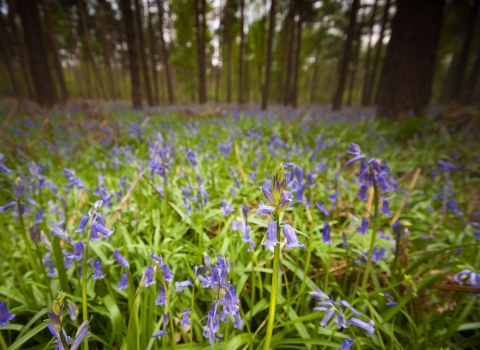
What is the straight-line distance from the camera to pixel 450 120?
6473 mm

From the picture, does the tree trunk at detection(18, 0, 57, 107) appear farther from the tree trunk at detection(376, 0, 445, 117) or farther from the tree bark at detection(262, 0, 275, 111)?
the tree trunk at detection(376, 0, 445, 117)

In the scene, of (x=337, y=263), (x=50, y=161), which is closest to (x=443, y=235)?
(x=337, y=263)

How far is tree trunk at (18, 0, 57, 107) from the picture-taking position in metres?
8.96

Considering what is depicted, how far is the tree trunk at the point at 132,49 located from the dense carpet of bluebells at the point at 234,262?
293 inches

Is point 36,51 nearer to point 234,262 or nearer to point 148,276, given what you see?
point 234,262

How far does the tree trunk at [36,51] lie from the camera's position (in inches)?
353

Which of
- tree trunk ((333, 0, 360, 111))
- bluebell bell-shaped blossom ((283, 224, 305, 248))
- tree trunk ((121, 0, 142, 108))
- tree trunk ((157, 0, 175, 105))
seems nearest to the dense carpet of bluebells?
bluebell bell-shaped blossom ((283, 224, 305, 248))

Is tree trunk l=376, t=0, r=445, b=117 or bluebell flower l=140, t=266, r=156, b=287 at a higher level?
tree trunk l=376, t=0, r=445, b=117

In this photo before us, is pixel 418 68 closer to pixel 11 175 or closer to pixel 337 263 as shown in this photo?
pixel 337 263

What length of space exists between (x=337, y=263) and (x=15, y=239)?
2.65 m

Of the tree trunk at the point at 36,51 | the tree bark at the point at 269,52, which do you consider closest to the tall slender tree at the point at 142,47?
the tree trunk at the point at 36,51

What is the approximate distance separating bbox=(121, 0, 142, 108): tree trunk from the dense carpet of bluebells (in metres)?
7.44

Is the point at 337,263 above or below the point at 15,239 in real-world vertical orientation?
below

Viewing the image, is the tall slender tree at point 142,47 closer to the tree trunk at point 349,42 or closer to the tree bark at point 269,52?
the tree bark at point 269,52
